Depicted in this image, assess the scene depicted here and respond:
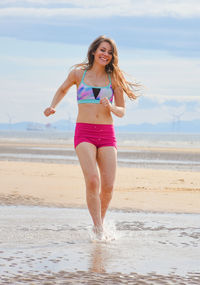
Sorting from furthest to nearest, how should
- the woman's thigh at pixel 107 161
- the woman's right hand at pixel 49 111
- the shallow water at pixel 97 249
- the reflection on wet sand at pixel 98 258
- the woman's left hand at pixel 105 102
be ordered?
the woman's thigh at pixel 107 161, the woman's right hand at pixel 49 111, the woman's left hand at pixel 105 102, the reflection on wet sand at pixel 98 258, the shallow water at pixel 97 249

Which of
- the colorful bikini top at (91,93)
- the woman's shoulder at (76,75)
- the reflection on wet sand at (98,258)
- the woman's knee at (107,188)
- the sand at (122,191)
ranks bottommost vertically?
the reflection on wet sand at (98,258)

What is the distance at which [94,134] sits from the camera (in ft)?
21.6

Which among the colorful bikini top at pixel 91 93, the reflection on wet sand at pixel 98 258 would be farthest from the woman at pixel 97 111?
the reflection on wet sand at pixel 98 258

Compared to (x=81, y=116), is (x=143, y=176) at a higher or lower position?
lower

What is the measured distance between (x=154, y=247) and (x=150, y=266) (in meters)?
0.96

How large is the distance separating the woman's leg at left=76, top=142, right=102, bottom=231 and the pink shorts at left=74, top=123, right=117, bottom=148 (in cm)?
7

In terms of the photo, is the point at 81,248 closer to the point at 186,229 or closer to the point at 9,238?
the point at 9,238

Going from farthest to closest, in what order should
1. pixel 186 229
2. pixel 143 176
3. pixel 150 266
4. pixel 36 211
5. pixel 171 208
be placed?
pixel 143 176 < pixel 171 208 < pixel 36 211 < pixel 186 229 < pixel 150 266

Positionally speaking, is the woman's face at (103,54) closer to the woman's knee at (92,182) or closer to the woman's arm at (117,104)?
the woman's arm at (117,104)

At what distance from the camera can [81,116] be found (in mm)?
6660

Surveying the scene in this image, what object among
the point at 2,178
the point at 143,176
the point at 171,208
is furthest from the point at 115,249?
the point at 143,176

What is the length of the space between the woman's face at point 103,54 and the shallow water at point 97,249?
1886 millimetres

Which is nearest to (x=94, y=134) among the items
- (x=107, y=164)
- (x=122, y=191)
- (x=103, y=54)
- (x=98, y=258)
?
(x=107, y=164)

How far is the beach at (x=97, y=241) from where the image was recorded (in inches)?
199
